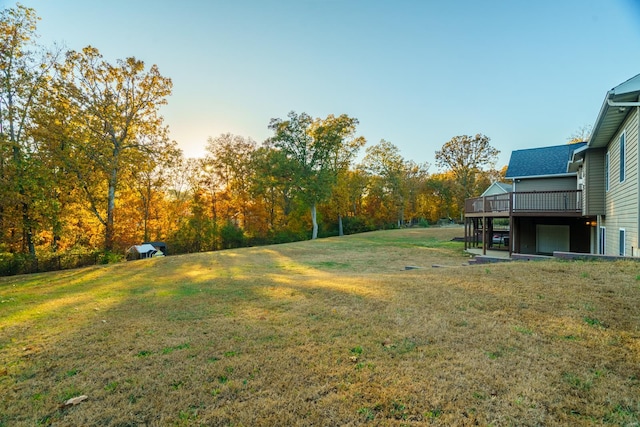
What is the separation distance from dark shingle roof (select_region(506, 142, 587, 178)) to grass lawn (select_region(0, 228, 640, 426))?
A: 1167 centimetres

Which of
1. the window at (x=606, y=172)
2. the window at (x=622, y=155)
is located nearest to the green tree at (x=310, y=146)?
the window at (x=606, y=172)

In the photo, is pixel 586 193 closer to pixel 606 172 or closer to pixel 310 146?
pixel 606 172

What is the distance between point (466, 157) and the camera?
37.4 metres

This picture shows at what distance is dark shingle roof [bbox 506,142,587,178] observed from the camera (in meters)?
16.1

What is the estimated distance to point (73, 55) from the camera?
57.5 feet

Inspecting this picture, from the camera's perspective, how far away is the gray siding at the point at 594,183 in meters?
10.7

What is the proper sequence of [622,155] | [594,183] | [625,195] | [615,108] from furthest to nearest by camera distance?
[594,183] < [622,155] < [625,195] < [615,108]

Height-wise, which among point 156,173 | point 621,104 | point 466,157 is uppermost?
point 466,157

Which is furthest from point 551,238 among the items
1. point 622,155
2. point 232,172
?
point 232,172

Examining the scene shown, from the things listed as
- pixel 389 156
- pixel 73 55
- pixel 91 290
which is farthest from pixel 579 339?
pixel 389 156

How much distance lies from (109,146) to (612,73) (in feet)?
92.6

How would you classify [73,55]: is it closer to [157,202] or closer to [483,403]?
[157,202]

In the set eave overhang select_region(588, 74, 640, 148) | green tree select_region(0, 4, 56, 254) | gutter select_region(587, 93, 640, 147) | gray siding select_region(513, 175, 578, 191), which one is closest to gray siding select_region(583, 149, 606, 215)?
eave overhang select_region(588, 74, 640, 148)

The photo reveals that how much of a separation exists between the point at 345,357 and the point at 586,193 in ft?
40.6
